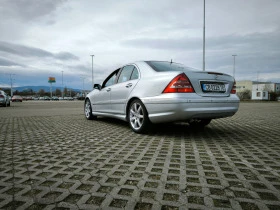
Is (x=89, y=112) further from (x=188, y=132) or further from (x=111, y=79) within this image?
(x=188, y=132)

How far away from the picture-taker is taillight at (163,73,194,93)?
140 inches

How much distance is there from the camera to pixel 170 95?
3.58 meters

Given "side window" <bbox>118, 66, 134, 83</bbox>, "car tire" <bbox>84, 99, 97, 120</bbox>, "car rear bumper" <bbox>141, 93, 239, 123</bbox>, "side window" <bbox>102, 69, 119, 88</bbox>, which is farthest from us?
"car tire" <bbox>84, 99, 97, 120</bbox>

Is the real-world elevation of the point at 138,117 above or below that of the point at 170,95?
below

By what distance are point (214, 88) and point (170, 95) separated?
0.91 metres

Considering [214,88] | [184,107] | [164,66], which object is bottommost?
[184,107]

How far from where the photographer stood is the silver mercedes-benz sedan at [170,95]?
3566mm

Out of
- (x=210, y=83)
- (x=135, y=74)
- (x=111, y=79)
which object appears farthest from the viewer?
(x=111, y=79)

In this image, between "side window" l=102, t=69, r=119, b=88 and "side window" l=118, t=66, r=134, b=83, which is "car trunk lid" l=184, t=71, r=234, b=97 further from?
"side window" l=102, t=69, r=119, b=88

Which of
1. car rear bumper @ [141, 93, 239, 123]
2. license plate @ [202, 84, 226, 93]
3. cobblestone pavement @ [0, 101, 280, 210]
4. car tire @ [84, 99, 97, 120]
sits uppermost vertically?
license plate @ [202, 84, 226, 93]

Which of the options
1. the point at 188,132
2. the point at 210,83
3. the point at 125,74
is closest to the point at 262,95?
the point at 188,132

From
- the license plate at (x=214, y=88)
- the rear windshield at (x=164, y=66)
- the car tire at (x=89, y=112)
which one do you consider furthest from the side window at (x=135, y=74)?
the car tire at (x=89, y=112)

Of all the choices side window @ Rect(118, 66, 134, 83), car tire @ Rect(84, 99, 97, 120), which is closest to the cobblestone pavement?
side window @ Rect(118, 66, 134, 83)

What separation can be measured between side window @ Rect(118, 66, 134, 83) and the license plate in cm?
181
